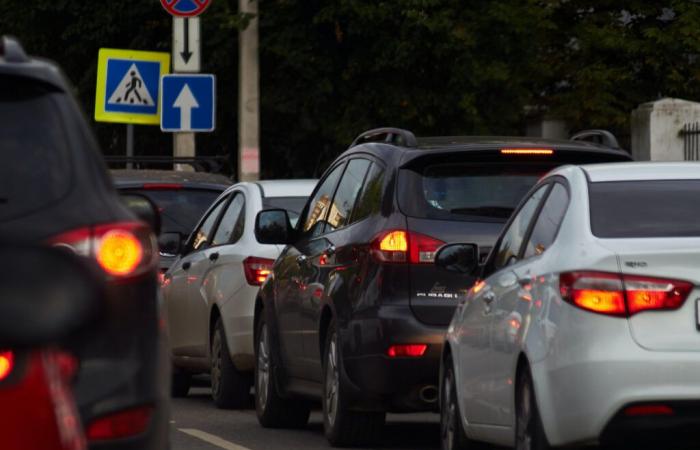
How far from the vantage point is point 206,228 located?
53.3 feet

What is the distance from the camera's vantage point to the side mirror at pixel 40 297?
336 centimetres

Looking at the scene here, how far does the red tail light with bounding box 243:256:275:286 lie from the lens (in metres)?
14.5

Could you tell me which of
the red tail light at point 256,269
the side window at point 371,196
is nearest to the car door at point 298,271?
the side window at point 371,196

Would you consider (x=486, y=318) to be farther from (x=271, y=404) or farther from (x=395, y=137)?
(x=271, y=404)

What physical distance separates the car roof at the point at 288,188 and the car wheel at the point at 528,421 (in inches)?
254

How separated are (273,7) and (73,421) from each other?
26.8 metres

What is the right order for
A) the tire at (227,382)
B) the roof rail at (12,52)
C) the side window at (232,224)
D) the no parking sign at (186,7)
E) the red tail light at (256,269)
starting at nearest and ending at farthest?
the roof rail at (12,52) → the red tail light at (256,269) → the tire at (227,382) → the side window at (232,224) → the no parking sign at (186,7)

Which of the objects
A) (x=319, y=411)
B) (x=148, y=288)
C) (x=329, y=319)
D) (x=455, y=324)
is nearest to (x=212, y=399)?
(x=319, y=411)

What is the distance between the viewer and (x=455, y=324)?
10180 mm

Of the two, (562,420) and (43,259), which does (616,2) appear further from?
(43,259)

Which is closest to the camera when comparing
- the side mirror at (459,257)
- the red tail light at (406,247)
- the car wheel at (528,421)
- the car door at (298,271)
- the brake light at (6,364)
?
the brake light at (6,364)

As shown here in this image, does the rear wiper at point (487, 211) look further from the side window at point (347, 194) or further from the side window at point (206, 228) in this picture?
the side window at point (206, 228)

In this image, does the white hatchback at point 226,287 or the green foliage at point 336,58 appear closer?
the white hatchback at point 226,287

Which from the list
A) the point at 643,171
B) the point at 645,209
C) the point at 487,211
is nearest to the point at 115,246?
the point at 645,209
